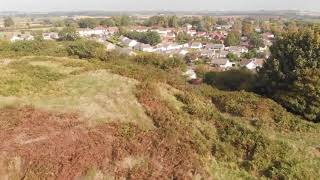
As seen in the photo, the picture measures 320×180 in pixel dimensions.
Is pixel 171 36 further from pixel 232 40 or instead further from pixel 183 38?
pixel 232 40

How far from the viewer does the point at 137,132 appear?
13.1 metres

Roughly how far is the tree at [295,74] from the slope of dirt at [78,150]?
8645 millimetres

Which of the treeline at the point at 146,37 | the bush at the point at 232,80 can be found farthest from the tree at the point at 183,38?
the bush at the point at 232,80

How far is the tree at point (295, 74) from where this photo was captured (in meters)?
19.1

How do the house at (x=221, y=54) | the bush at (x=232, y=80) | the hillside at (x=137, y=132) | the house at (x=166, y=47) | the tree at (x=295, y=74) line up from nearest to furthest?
1. the hillside at (x=137, y=132)
2. the tree at (x=295, y=74)
3. the bush at (x=232, y=80)
4. the house at (x=221, y=54)
5. the house at (x=166, y=47)

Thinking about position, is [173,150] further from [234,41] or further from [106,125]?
[234,41]

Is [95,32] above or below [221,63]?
above

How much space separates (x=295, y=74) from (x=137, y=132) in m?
11.5

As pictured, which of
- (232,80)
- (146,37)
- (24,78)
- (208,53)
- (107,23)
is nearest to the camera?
(24,78)

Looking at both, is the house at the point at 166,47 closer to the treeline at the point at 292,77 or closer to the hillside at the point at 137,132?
the treeline at the point at 292,77

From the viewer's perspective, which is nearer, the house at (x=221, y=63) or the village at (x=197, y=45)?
the house at (x=221, y=63)

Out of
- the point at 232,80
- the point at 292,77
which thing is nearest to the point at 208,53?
the point at 232,80

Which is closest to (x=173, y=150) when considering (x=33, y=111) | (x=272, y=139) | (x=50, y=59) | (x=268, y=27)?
(x=272, y=139)

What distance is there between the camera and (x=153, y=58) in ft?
115
